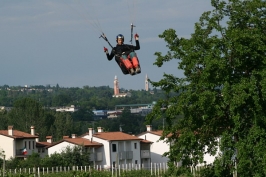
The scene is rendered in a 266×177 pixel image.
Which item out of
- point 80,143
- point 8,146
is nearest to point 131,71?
point 80,143

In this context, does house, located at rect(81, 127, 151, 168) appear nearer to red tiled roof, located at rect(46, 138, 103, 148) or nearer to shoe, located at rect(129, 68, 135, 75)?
red tiled roof, located at rect(46, 138, 103, 148)

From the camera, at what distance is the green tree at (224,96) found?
30.0 metres

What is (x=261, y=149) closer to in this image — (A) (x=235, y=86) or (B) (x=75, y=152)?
(A) (x=235, y=86)

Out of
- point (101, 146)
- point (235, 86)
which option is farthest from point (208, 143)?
point (101, 146)

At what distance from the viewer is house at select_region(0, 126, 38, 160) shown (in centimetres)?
7412

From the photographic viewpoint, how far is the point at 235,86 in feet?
97.8

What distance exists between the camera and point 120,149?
253ft

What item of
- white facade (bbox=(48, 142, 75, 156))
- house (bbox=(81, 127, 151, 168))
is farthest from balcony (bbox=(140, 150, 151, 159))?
white facade (bbox=(48, 142, 75, 156))

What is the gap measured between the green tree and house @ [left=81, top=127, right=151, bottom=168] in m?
42.5

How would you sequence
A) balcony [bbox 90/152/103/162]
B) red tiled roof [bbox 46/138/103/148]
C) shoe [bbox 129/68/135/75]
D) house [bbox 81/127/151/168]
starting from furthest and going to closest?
house [bbox 81/127/151/168] < balcony [bbox 90/152/103/162] < red tiled roof [bbox 46/138/103/148] < shoe [bbox 129/68/135/75]

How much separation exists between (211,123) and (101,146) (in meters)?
45.4

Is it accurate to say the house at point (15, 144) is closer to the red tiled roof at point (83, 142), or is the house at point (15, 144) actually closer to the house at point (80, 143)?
the house at point (80, 143)

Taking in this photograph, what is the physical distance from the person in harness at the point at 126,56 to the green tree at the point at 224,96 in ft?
19.9

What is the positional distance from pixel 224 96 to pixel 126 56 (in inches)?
257
